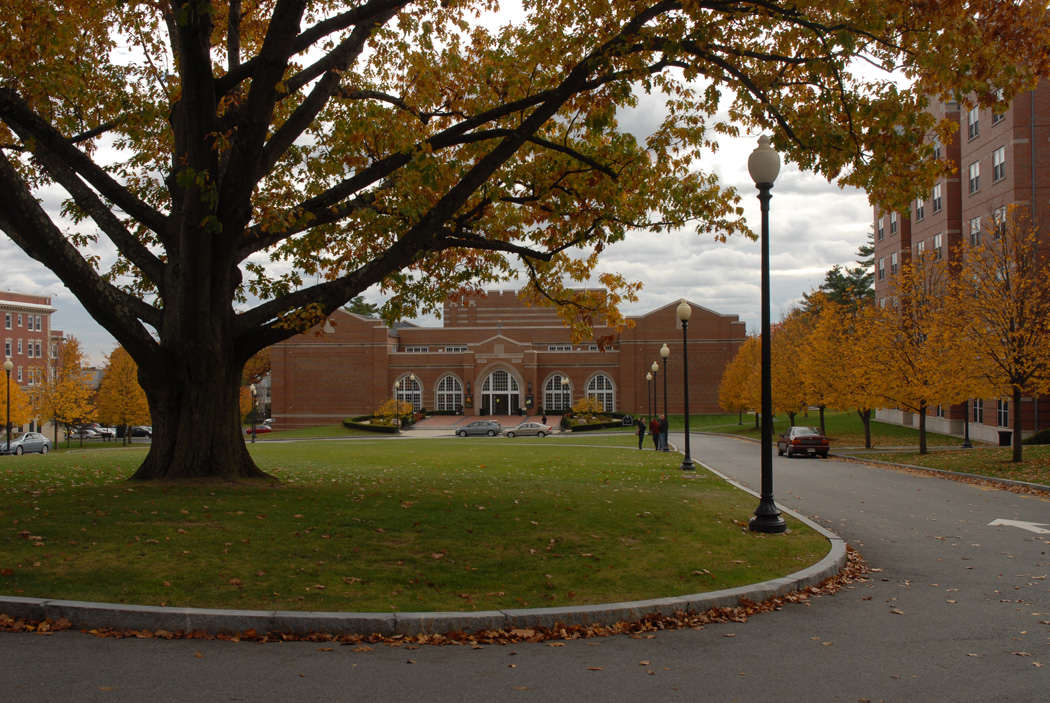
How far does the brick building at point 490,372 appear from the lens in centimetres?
7344

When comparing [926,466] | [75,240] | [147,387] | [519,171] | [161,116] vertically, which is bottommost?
[926,466]

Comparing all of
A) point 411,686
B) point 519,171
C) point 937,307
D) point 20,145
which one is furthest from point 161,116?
point 937,307

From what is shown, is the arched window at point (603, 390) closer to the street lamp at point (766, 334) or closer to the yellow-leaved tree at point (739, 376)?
the yellow-leaved tree at point (739, 376)

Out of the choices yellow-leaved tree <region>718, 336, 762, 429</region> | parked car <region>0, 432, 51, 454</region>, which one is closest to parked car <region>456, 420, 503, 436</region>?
yellow-leaved tree <region>718, 336, 762, 429</region>

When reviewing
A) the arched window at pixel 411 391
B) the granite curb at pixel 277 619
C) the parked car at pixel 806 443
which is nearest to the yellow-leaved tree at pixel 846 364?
the parked car at pixel 806 443

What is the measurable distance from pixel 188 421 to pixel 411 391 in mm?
62998

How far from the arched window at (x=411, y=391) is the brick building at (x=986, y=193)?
43799mm

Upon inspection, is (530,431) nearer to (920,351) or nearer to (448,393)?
(448,393)

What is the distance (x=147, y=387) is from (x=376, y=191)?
4835 mm

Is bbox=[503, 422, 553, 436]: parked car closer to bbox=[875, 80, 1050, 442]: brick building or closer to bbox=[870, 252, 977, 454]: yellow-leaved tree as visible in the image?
bbox=[875, 80, 1050, 442]: brick building

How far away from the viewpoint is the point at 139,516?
8609mm

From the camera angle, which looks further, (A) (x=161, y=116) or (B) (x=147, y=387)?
(A) (x=161, y=116)

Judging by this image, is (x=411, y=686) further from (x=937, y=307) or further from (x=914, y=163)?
(x=937, y=307)

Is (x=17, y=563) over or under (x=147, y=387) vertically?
under
